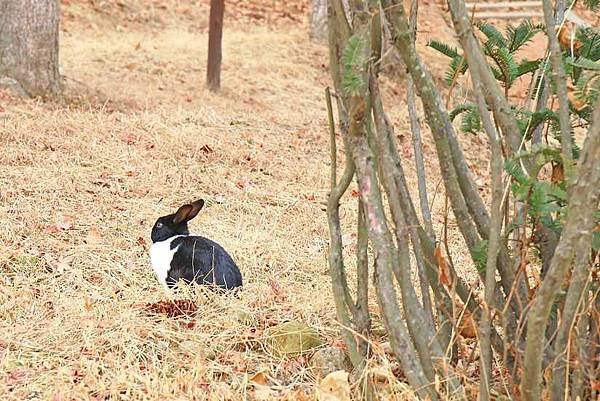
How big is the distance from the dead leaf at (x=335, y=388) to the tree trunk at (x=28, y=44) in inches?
222

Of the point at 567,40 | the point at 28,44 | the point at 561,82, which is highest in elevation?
the point at 567,40

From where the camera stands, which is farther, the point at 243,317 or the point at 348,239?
the point at 348,239

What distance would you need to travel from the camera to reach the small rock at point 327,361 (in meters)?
3.42

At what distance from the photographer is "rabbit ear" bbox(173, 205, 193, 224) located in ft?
15.8

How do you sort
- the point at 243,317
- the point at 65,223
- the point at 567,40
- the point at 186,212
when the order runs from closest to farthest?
the point at 567,40, the point at 243,317, the point at 186,212, the point at 65,223

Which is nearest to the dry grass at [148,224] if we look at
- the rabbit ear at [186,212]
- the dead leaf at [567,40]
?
the rabbit ear at [186,212]

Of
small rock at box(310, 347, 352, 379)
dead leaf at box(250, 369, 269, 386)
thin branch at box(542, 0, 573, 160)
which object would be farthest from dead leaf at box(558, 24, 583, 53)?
dead leaf at box(250, 369, 269, 386)

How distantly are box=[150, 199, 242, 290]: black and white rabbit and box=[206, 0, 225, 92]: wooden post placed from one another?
5.51 meters

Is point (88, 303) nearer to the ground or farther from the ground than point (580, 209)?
nearer to the ground

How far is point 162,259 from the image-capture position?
455cm

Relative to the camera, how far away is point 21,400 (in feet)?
11.1

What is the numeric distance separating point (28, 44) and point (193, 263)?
4.46 metres

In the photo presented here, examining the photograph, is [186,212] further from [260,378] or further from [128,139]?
[128,139]

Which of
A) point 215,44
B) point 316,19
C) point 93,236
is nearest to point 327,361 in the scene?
point 93,236
